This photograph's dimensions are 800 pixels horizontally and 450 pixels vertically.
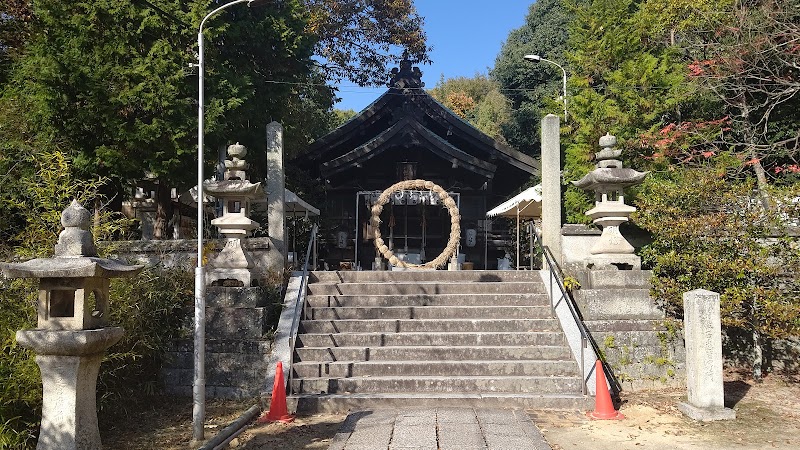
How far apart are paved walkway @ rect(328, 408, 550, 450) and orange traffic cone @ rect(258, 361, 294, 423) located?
2.78 feet

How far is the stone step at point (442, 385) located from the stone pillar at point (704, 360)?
57.3 inches

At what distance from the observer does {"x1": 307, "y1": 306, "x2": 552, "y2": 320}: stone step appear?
9141mm

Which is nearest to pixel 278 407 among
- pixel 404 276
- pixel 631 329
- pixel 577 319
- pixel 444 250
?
pixel 404 276

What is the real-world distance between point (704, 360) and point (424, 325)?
160 inches

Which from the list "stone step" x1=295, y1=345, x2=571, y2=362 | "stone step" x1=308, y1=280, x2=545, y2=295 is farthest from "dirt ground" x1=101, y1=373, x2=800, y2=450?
"stone step" x1=308, y1=280, x2=545, y2=295

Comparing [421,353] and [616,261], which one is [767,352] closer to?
[616,261]

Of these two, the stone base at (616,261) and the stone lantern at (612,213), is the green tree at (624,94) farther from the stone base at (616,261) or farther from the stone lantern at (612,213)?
the stone base at (616,261)

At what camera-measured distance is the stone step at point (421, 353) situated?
26.9ft

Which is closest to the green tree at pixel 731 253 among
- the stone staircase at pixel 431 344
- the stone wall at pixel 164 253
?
the stone staircase at pixel 431 344

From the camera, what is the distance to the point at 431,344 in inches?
336

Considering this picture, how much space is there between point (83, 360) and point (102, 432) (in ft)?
7.31

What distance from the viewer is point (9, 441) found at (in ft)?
17.9

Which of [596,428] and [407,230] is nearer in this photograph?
[596,428]

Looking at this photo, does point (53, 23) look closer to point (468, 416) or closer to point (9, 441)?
point (9, 441)
